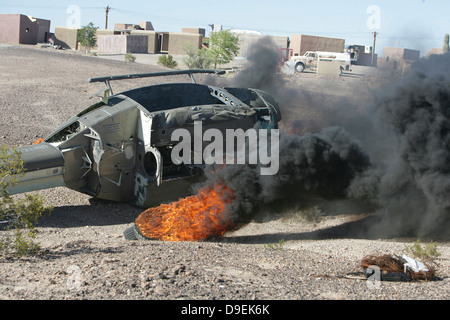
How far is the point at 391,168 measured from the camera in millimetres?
9125

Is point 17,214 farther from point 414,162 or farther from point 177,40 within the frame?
point 177,40

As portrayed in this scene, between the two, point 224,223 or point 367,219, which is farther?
point 367,219

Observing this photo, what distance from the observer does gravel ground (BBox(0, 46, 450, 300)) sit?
5.72 m

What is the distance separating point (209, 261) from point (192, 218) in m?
2.05

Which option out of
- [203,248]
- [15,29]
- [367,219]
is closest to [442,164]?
[367,219]

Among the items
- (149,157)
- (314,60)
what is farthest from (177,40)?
(149,157)

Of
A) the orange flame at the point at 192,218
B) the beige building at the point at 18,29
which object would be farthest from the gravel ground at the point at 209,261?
the beige building at the point at 18,29

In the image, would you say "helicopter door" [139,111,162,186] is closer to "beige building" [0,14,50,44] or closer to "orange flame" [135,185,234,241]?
"orange flame" [135,185,234,241]

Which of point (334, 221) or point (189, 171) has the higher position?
point (189, 171)

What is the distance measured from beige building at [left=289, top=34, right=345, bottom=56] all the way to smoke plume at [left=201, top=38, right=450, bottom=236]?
43.5 m

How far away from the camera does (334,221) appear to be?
1037 cm

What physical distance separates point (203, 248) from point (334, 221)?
3753 mm
